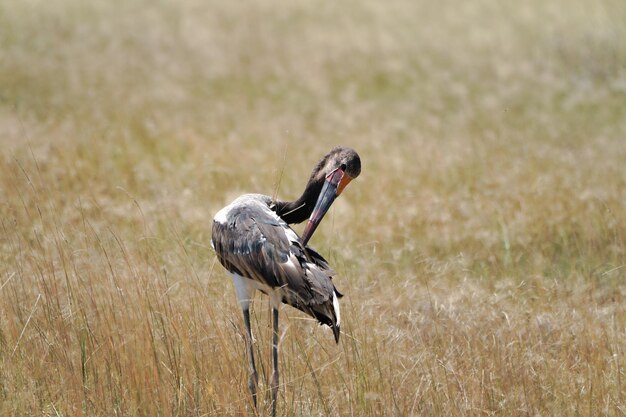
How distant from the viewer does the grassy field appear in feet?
16.7

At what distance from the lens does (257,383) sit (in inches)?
195

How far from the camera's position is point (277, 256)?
515 cm

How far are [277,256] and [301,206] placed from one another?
0.75 metres

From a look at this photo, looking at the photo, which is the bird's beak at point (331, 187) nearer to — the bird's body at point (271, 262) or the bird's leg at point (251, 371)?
the bird's body at point (271, 262)

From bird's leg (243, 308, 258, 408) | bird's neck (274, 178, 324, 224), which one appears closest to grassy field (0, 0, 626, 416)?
bird's leg (243, 308, 258, 408)

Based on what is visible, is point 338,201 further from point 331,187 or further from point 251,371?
point 251,371

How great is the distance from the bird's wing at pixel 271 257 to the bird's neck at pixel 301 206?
0.35m

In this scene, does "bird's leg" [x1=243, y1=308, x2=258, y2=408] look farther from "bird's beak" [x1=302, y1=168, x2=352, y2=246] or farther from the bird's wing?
"bird's beak" [x1=302, y1=168, x2=352, y2=246]

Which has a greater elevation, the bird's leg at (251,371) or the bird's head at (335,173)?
the bird's head at (335,173)

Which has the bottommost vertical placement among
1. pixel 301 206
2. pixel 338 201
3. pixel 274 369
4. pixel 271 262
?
pixel 274 369

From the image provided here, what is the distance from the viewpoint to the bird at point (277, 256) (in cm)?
499

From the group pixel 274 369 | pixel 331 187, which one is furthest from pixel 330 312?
pixel 331 187

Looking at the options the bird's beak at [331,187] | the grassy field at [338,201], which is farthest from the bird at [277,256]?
the grassy field at [338,201]

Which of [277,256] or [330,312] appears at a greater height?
[277,256]
